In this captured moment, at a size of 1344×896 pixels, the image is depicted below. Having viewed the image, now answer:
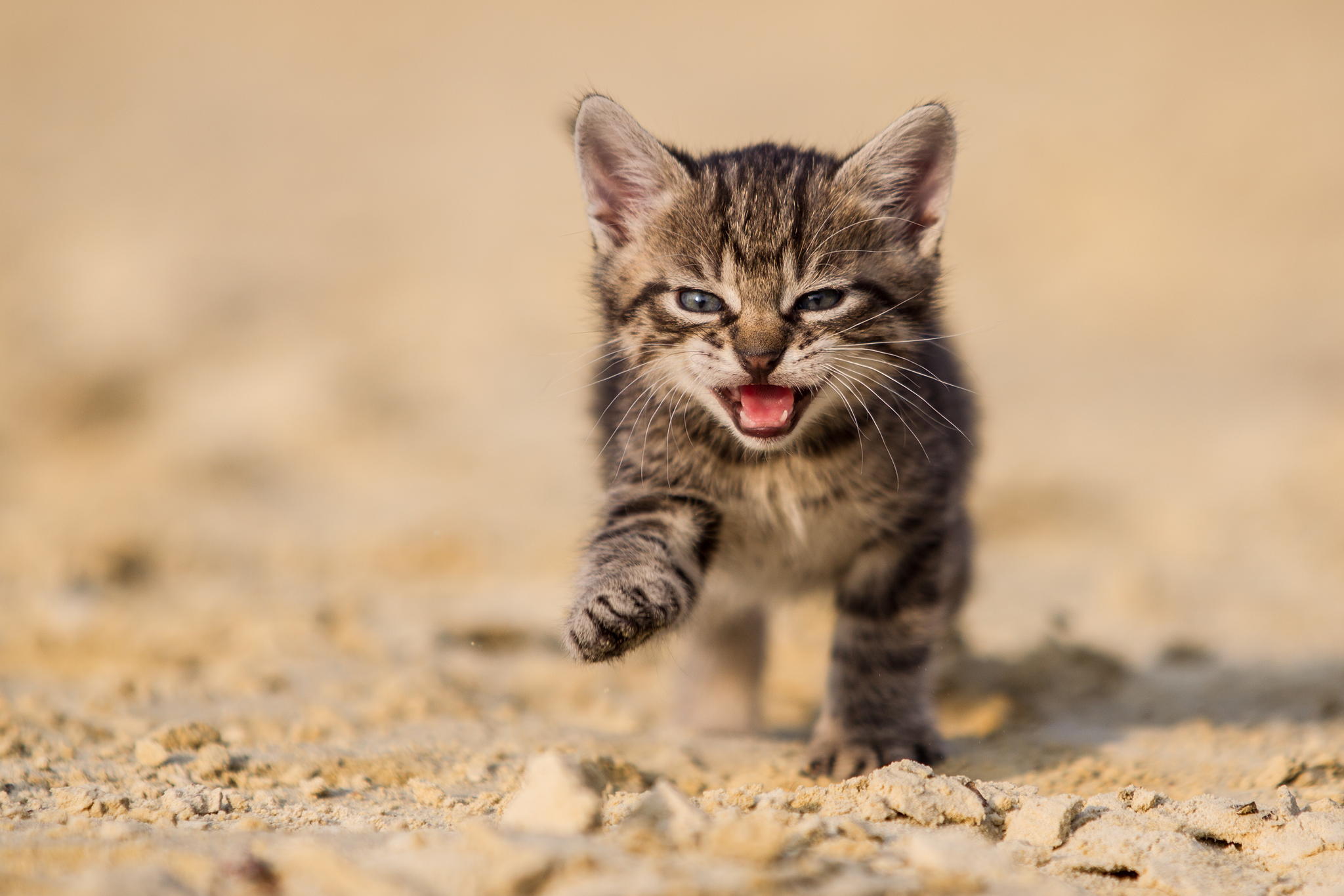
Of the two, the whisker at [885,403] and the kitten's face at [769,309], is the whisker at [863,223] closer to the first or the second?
the kitten's face at [769,309]

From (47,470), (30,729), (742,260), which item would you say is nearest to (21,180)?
(47,470)

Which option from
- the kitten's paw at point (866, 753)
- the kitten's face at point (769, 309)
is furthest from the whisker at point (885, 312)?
the kitten's paw at point (866, 753)

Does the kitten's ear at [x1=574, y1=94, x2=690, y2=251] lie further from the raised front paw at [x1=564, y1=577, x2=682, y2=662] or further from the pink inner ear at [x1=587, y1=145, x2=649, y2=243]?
the raised front paw at [x1=564, y1=577, x2=682, y2=662]

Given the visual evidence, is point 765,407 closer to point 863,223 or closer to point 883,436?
point 883,436

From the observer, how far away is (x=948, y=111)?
278 centimetres

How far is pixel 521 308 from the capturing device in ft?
25.8

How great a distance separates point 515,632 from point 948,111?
2.51 metres

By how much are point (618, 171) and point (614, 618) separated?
3.99 feet

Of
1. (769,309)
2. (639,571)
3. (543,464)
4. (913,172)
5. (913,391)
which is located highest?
(913,172)

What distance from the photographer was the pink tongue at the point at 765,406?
8.43 ft

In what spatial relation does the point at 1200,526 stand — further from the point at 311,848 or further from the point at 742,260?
the point at 311,848

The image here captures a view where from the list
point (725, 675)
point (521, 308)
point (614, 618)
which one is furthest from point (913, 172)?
point (521, 308)

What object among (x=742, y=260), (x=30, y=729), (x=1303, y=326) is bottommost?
(x=30, y=729)

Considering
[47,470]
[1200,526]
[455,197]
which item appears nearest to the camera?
[1200,526]
